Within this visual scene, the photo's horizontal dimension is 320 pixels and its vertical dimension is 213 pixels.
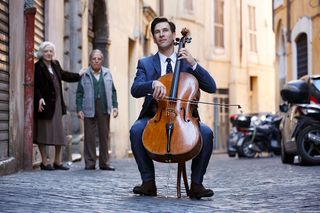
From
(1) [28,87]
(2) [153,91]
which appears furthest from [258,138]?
(2) [153,91]

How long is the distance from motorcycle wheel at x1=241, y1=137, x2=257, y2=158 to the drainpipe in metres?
11.7

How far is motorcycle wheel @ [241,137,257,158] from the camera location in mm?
21844

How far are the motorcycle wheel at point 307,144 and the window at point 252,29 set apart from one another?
24957 millimetres

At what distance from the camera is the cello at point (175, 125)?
6.22 meters

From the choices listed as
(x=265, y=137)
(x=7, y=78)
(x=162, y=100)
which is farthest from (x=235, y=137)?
(x=162, y=100)

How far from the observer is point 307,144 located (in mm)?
13391

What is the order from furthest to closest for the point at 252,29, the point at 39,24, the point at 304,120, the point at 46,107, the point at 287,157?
the point at 252,29
the point at 287,157
the point at 304,120
the point at 39,24
the point at 46,107

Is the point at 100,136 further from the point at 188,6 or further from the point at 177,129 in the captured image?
the point at 188,6

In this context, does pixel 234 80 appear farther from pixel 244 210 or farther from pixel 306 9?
pixel 244 210

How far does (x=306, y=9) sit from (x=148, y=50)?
586cm

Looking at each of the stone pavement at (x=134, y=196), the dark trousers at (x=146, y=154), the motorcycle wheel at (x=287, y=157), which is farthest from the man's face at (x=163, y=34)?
the motorcycle wheel at (x=287, y=157)

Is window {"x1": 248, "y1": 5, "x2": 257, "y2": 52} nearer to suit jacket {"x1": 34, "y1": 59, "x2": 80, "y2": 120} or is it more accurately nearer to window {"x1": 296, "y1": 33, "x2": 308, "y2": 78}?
window {"x1": 296, "y1": 33, "x2": 308, "y2": 78}

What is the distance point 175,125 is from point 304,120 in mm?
7412

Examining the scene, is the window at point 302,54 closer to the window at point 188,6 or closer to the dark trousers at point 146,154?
the window at point 188,6
